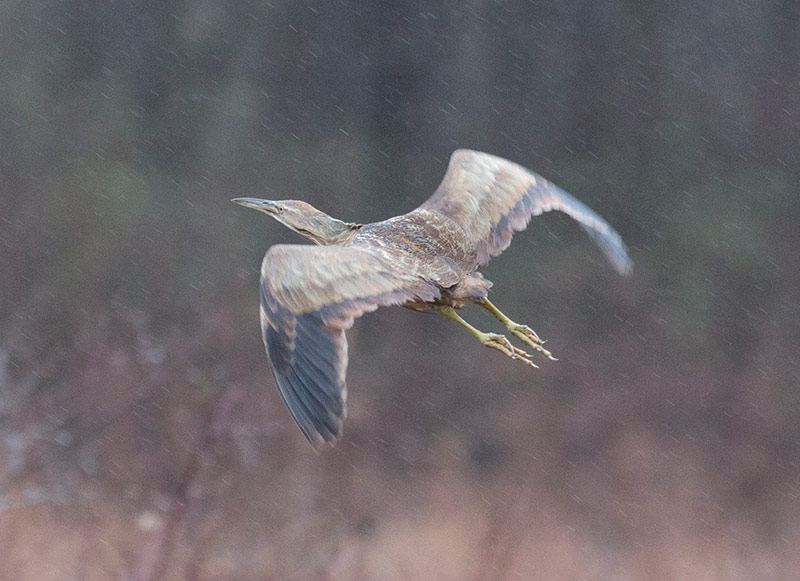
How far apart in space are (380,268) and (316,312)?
0.75 ft

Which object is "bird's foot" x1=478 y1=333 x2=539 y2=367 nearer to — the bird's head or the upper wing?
the upper wing

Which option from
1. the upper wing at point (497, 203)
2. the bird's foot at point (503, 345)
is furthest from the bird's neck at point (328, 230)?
the bird's foot at point (503, 345)

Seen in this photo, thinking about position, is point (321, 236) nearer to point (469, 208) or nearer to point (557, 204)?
point (469, 208)

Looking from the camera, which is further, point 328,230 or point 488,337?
point 328,230

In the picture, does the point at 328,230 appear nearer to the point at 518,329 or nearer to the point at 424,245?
the point at 424,245

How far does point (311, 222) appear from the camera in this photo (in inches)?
123

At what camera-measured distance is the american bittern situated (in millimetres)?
2508

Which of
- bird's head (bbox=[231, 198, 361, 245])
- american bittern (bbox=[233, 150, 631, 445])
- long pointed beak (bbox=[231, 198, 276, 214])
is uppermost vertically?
american bittern (bbox=[233, 150, 631, 445])

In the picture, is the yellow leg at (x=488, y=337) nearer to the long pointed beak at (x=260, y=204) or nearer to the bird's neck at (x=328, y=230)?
the bird's neck at (x=328, y=230)

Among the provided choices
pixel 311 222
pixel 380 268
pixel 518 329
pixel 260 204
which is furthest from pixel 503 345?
pixel 260 204

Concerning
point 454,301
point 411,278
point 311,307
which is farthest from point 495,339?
point 311,307

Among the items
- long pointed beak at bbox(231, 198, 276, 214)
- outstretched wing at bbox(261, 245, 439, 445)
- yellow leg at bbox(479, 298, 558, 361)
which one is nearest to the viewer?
outstretched wing at bbox(261, 245, 439, 445)

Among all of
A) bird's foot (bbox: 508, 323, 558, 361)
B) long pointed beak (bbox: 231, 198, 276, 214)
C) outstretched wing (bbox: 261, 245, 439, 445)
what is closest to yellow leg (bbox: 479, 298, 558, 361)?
bird's foot (bbox: 508, 323, 558, 361)

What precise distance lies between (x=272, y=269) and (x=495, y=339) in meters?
0.69
